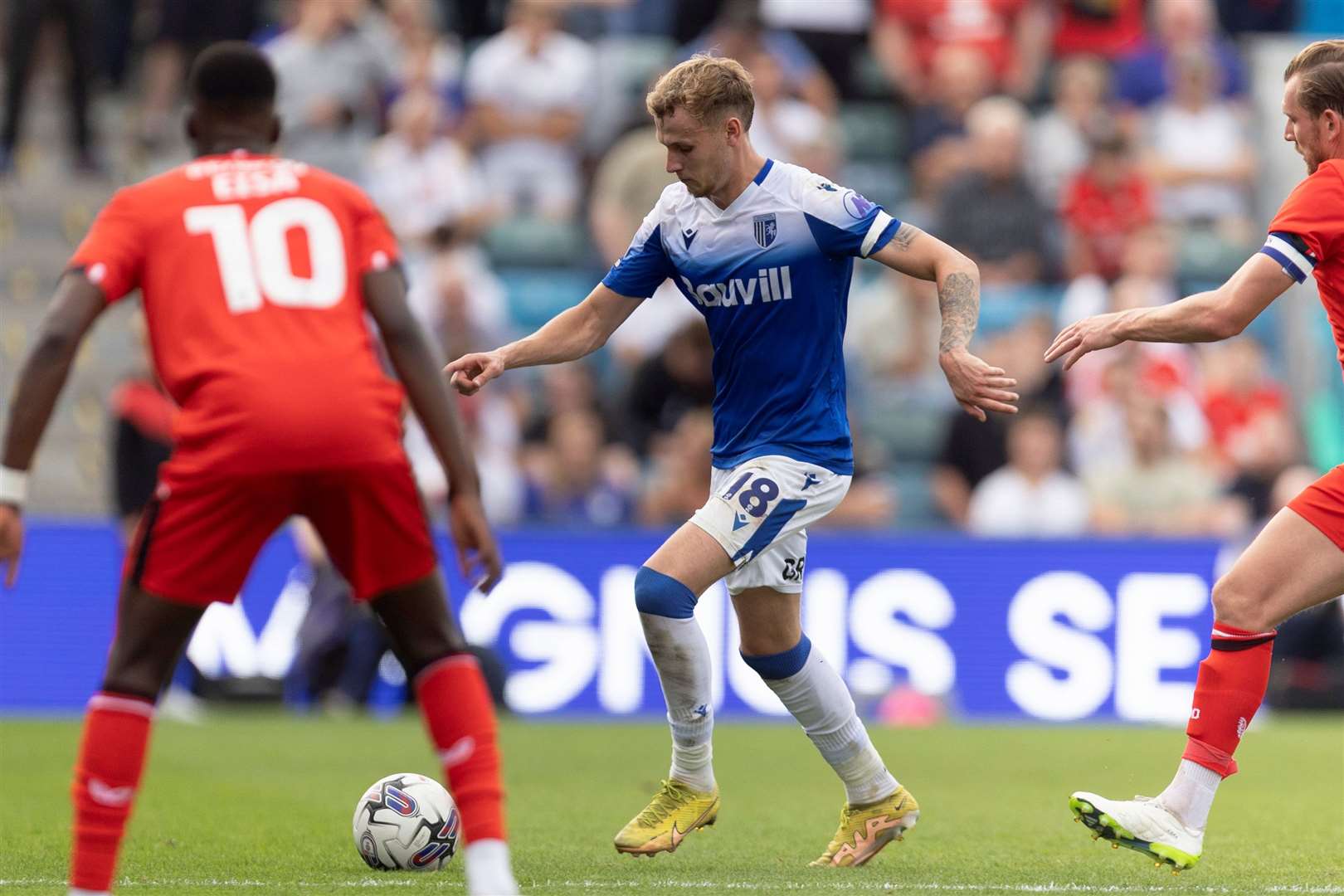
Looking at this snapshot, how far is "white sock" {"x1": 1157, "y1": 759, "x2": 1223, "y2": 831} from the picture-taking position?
628 cm

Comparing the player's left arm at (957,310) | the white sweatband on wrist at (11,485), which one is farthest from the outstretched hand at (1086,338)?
the white sweatband on wrist at (11,485)

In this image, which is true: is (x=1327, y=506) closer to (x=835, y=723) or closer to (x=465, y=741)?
(x=835, y=723)

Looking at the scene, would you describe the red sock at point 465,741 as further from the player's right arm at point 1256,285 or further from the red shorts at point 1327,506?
the red shorts at point 1327,506

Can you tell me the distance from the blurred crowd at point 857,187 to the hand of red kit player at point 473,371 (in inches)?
263

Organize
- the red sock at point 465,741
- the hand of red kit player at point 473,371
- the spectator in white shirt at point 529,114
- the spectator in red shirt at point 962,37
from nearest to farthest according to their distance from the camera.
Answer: the red sock at point 465,741
the hand of red kit player at point 473,371
the spectator in white shirt at point 529,114
the spectator in red shirt at point 962,37

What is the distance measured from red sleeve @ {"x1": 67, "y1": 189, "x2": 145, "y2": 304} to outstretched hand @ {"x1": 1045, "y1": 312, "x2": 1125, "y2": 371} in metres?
2.63

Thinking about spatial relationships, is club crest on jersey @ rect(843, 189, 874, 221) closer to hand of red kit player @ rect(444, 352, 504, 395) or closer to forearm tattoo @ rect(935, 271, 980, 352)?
forearm tattoo @ rect(935, 271, 980, 352)

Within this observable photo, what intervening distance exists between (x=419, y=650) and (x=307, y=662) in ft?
28.4

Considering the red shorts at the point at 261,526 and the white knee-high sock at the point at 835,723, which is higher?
the red shorts at the point at 261,526

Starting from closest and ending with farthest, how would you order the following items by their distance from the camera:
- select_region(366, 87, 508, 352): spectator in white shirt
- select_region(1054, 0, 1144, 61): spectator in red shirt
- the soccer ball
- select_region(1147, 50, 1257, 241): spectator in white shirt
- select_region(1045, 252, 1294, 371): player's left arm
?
select_region(1045, 252, 1294, 371): player's left arm
the soccer ball
select_region(366, 87, 508, 352): spectator in white shirt
select_region(1147, 50, 1257, 241): spectator in white shirt
select_region(1054, 0, 1144, 61): spectator in red shirt

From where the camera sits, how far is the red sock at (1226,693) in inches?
248

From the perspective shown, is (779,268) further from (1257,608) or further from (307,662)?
(307,662)

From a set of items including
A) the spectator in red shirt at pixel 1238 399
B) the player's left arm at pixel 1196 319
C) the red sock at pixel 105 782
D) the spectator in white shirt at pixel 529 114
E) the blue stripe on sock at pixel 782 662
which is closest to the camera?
the red sock at pixel 105 782

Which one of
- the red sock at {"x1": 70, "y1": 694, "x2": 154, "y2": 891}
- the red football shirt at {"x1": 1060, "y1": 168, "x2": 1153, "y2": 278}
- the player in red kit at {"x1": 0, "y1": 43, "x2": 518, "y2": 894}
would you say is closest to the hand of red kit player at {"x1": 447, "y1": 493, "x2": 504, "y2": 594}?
the player in red kit at {"x1": 0, "y1": 43, "x2": 518, "y2": 894}
